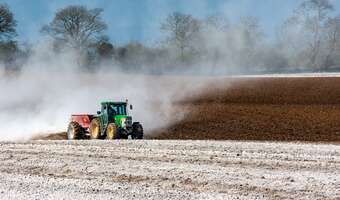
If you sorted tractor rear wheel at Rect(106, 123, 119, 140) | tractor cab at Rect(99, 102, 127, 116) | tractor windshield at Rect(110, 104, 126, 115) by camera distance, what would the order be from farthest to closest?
tractor windshield at Rect(110, 104, 126, 115) < tractor cab at Rect(99, 102, 127, 116) < tractor rear wheel at Rect(106, 123, 119, 140)

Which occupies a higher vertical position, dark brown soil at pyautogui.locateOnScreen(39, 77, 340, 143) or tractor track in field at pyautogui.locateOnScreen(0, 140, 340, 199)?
dark brown soil at pyautogui.locateOnScreen(39, 77, 340, 143)

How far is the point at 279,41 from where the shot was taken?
2089 inches

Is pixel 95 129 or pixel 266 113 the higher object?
pixel 266 113

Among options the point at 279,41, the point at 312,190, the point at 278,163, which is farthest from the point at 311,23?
the point at 312,190

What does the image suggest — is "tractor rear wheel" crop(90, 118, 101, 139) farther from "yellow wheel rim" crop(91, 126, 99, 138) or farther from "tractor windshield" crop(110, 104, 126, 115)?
"tractor windshield" crop(110, 104, 126, 115)

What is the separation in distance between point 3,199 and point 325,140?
18.4m

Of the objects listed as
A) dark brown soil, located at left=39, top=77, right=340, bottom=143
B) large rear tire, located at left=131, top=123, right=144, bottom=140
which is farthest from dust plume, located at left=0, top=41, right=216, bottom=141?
large rear tire, located at left=131, top=123, right=144, bottom=140

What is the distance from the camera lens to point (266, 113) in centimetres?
3950

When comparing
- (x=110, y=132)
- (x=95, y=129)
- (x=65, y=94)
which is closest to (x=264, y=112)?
(x=95, y=129)

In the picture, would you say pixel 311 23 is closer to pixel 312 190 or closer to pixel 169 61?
pixel 169 61

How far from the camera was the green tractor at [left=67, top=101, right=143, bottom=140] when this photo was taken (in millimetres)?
29375

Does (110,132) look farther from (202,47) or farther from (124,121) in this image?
(202,47)

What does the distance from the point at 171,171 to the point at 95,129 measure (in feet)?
46.1

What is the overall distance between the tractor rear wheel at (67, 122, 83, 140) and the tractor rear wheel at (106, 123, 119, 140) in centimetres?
265
